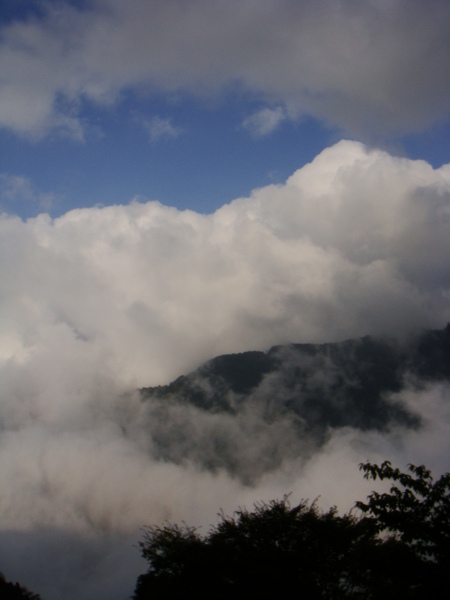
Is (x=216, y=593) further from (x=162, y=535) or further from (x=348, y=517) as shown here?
(x=348, y=517)

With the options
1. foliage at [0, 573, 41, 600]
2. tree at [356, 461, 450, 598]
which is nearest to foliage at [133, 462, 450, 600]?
tree at [356, 461, 450, 598]

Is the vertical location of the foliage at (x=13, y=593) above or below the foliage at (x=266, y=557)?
below

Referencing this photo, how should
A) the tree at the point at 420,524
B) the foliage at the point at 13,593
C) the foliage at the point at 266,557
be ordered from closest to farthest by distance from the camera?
the tree at the point at 420,524 → the foliage at the point at 266,557 → the foliage at the point at 13,593

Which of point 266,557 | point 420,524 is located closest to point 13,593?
point 266,557

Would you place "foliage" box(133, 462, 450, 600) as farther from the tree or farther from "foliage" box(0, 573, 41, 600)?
"foliage" box(0, 573, 41, 600)

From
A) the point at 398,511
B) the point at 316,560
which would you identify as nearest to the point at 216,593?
the point at 316,560

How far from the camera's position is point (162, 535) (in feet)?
132

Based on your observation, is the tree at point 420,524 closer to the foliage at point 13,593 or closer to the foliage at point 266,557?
the foliage at point 266,557

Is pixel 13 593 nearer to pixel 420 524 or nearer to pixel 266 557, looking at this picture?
pixel 266 557

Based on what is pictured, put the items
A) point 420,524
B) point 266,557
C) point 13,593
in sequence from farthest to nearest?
point 13,593
point 266,557
point 420,524

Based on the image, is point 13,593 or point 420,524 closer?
point 420,524

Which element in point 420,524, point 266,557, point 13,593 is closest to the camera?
point 420,524

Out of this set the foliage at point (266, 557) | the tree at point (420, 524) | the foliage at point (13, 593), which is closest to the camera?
the tree at point (420, 524)

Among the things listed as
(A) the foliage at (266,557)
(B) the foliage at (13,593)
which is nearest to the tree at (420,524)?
(A) the foliage at (266,557)
